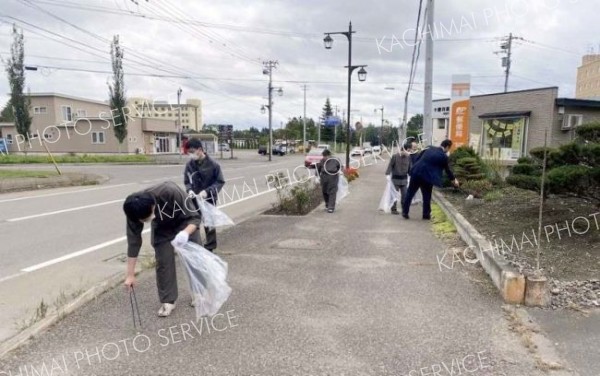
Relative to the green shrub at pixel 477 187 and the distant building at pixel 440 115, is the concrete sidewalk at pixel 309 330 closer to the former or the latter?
the green shrub at pixel 477 187

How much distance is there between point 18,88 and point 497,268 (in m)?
42.7

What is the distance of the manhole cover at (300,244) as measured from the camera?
7059 millimetres

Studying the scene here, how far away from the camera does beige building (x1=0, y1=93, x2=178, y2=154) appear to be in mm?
50969

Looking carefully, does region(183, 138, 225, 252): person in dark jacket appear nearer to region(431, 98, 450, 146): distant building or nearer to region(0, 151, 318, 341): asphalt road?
region(0, 151, 318, 341): asphalt road

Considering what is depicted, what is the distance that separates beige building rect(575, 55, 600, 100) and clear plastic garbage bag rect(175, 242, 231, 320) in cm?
8773

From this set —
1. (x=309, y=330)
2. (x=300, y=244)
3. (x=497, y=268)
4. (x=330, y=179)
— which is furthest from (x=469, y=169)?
(x=309, y=330)

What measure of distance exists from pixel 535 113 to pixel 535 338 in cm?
1882

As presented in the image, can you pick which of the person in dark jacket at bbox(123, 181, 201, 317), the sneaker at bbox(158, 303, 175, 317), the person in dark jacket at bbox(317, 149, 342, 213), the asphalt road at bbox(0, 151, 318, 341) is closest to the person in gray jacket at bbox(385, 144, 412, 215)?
the person in dark jacket at bbox(317, 149, 342, 213)

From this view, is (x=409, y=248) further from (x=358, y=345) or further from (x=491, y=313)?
(x=358, y=345)

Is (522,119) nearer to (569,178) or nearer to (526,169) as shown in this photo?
(526,169)

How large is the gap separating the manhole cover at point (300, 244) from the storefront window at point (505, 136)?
49.9 feet

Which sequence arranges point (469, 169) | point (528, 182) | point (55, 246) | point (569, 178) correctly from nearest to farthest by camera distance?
point (569, 178)
point (528, 182)
point (55, 246)
point (469, 169)

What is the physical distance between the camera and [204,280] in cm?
405

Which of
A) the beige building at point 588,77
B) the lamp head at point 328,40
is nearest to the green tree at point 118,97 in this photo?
the lamp head at point 328,40
